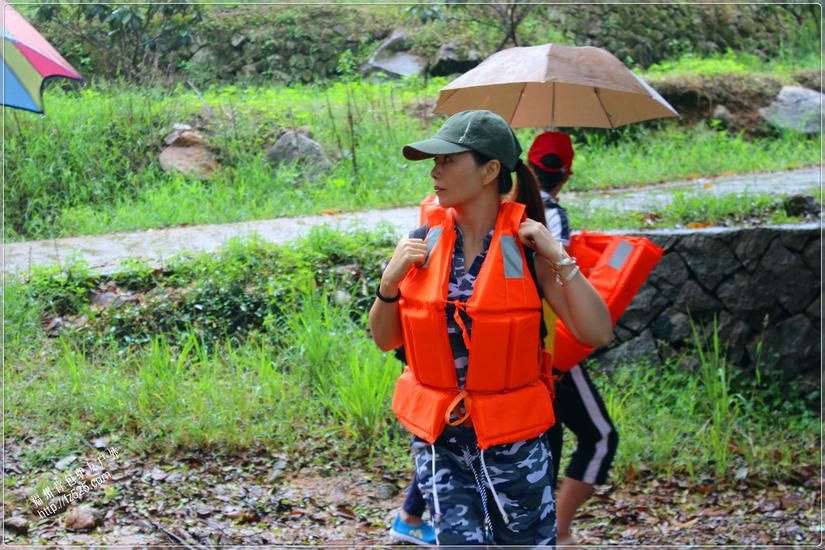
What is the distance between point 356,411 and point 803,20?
1075 centimetres

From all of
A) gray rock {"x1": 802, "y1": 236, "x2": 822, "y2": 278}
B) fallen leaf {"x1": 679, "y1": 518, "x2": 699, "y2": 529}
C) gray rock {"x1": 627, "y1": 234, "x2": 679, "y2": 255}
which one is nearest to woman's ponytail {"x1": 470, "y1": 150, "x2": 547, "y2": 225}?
fallen leaf {"x1": 679, "y1": 518, "x2": 699, "y2": 529}

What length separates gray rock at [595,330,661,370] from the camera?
614cm

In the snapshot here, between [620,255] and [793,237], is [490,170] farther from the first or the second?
[793,237]

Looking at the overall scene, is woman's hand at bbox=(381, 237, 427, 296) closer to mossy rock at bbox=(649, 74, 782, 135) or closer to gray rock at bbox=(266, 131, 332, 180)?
gray rock at bbox=(266, 131, 332, 180)

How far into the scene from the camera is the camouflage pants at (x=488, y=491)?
2678 mm

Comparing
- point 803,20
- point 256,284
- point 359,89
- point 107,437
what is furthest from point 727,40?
point 107,437

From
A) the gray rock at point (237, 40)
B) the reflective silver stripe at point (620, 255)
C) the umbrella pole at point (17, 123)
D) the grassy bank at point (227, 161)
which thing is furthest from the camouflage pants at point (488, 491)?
the gray rock at point (237, 40)

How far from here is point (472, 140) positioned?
2672 millimetres

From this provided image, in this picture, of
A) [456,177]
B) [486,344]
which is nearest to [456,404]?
[486,344]

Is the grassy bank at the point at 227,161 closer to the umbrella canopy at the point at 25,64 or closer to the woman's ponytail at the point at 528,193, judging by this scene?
the umbrella canopy at the point at 25,64

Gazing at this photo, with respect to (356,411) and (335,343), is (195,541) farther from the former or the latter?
(335,343)

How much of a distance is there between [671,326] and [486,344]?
3.99 m

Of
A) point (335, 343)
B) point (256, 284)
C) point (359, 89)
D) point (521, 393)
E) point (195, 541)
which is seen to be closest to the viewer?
point (521, 393)

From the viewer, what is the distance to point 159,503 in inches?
165
